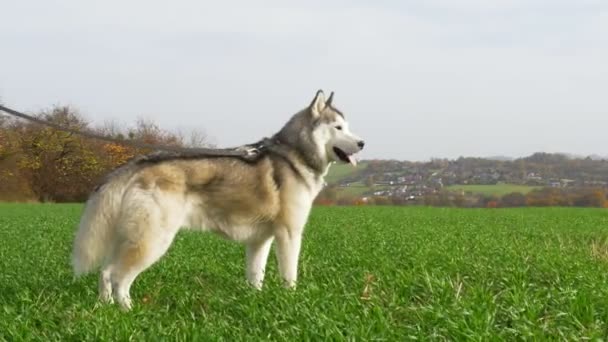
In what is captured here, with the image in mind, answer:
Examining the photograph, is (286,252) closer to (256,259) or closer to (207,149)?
(256,259)

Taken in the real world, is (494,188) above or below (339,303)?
below

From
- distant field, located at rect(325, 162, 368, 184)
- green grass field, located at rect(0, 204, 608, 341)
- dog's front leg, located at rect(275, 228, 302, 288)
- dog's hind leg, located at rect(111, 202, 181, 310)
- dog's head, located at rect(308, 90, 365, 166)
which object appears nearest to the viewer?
green grass field, located at rect(0, 204, 608, 341)

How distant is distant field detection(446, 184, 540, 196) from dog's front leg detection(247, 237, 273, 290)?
157 ft

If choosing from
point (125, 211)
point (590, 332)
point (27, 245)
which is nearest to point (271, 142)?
point (125, 211)

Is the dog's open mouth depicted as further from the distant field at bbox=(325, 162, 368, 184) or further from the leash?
the leash

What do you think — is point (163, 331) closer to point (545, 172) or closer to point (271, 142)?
point (271, 142)

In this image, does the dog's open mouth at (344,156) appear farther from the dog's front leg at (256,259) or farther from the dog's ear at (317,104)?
the dog's front leg at (256,259)

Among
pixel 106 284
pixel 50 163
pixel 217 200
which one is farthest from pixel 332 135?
pixel 50 163

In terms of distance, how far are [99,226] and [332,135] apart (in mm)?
2719

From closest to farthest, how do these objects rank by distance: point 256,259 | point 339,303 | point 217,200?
1. point 339,303
2. point 217,200
3. point 256,259

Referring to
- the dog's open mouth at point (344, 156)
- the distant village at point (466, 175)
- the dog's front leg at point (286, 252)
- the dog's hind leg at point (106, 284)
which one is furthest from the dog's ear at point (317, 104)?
the distant village at point (466, 175)

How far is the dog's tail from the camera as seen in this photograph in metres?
5.62

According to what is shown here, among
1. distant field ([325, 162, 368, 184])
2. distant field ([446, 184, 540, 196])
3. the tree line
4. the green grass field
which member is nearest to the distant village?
distant field ([446, 184, 540, 196])

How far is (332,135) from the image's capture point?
6738mm
